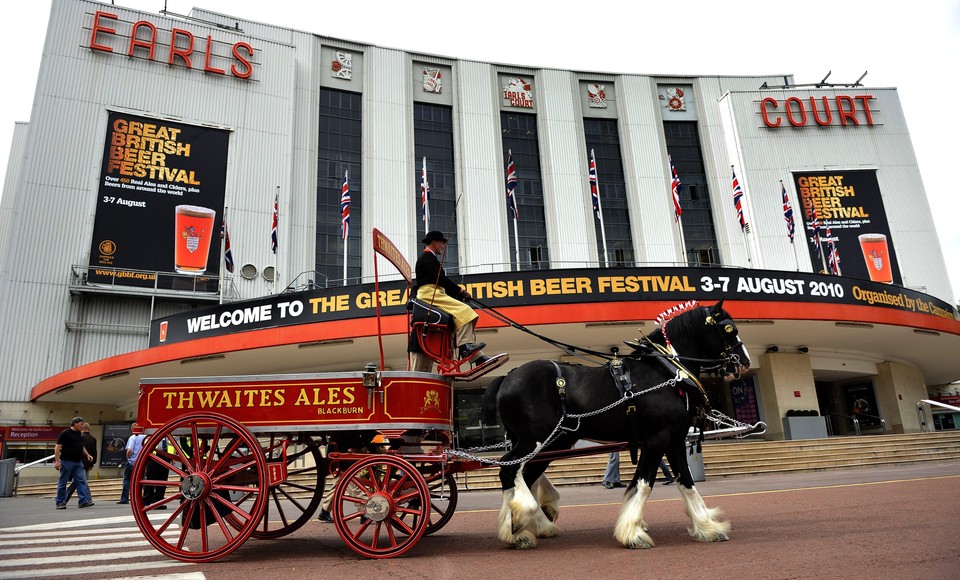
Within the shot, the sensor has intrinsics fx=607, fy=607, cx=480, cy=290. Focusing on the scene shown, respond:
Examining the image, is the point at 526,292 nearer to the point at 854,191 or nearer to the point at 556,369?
the point at 556,369

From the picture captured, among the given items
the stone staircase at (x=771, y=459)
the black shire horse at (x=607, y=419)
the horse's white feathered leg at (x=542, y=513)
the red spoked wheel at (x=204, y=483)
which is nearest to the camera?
the red spoked wheel at (x=204, y=483)

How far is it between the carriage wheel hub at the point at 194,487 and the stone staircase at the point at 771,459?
33.4 ft

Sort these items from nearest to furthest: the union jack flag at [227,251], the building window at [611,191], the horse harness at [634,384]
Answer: the horse harness at [634,384], the union jack flag at [227,251], the building window at [611,191]

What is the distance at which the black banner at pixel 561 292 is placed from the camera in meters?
19.6

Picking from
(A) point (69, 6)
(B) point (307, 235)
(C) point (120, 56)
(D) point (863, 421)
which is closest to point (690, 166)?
(D) point (863, 421)

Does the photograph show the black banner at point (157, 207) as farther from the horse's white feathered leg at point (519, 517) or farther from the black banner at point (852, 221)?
the black banner at point (852, 221)

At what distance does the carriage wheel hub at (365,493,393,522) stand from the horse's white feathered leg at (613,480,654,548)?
206 centimetres

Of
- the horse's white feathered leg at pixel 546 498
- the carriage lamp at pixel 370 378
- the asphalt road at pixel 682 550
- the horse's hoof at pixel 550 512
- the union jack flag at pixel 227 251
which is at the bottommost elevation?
the asphalt road at pixel 682 550

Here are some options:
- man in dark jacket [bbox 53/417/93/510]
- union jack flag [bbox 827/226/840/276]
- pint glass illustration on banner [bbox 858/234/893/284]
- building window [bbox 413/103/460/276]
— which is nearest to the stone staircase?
man in dark jacket [bbox 53/417/93/510]

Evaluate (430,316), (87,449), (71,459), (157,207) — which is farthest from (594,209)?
(430,316)

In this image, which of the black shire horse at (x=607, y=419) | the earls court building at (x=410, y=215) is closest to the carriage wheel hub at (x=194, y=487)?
the black shire horse at (x=607, y=419)

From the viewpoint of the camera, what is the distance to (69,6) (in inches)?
1235

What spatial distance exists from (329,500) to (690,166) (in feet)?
125

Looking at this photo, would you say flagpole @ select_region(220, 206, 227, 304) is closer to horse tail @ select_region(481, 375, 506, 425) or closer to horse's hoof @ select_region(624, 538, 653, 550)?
horse tail @ select_region(481, 375, 506, 425)
